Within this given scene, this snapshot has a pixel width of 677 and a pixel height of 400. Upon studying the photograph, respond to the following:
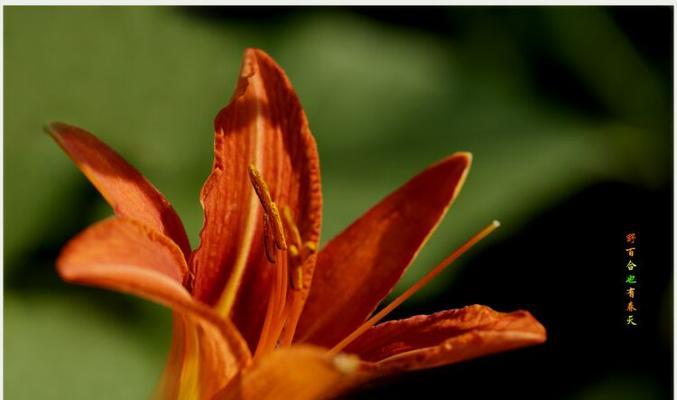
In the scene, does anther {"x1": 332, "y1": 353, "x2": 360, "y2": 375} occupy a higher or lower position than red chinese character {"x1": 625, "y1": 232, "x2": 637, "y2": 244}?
lower

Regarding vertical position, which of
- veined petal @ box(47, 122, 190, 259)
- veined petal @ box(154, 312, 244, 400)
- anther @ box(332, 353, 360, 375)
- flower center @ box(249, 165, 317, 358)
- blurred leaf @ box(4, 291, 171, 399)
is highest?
veined petal @ box(47, 122, 190, 259)

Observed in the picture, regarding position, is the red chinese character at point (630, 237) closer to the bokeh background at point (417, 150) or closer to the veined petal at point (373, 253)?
the bokeh background at point (417, 150)

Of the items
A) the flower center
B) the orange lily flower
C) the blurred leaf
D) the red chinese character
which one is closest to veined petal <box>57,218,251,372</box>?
the orange lily flower

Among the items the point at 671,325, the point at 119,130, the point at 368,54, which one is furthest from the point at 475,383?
the point at 119,130

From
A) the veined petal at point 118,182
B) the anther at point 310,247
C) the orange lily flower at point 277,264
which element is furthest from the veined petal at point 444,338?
the veined petal at point 118,182

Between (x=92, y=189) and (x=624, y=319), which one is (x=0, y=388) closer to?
(x=92, y=189)

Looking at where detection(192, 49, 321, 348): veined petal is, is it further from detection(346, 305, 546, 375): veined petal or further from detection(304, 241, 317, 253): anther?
detection(346, 305, 546, 375): veined petal
